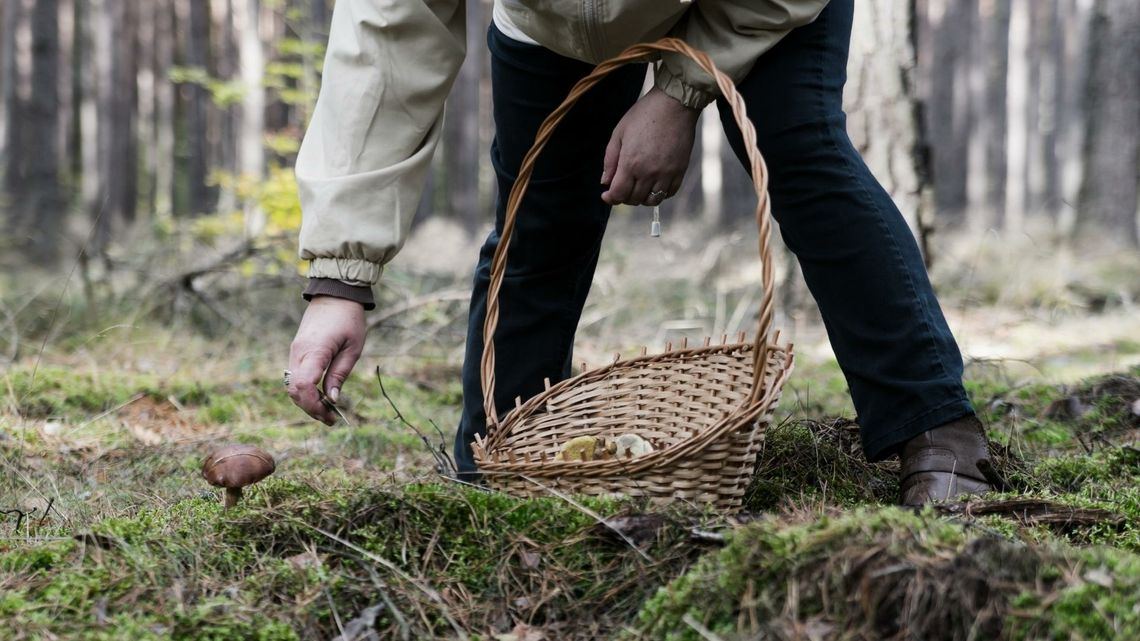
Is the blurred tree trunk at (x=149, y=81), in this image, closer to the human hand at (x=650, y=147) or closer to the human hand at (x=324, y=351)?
the human hand at (x=324, y=351)

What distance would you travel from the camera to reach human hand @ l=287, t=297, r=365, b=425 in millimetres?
1792

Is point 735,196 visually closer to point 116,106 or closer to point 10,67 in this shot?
point 116,106

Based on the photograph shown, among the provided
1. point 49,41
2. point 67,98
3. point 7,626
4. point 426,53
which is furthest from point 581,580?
point 67,98

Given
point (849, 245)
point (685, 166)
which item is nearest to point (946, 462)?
point (849, 245)

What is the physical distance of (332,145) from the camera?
6.48 ft

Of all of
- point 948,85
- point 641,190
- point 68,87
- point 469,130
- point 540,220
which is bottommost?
point 540,220

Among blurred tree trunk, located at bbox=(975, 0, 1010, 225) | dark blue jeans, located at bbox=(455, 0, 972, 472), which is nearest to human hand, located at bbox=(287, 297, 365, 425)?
dark blue jeans, located at bbox=(455, 0, 972, 472)

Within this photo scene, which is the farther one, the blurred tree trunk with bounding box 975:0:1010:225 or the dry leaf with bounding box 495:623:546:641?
the blurred tree trunk with bounding box 975:0:1010:225

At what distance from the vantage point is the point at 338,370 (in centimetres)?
185

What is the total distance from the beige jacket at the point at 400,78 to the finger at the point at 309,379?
180 millimetres

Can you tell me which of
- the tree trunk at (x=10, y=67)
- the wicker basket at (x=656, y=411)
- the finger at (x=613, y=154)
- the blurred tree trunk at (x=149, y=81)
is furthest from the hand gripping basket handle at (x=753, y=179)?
the blurred tree trunk at (x=149, y=81)

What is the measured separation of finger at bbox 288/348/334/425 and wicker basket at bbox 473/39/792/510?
33 cm

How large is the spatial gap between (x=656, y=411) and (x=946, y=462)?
25.3 inches

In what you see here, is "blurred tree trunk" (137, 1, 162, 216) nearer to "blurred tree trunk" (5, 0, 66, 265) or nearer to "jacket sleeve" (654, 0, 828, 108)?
"blurred tree trunk" (5, 0, 66, 265)
